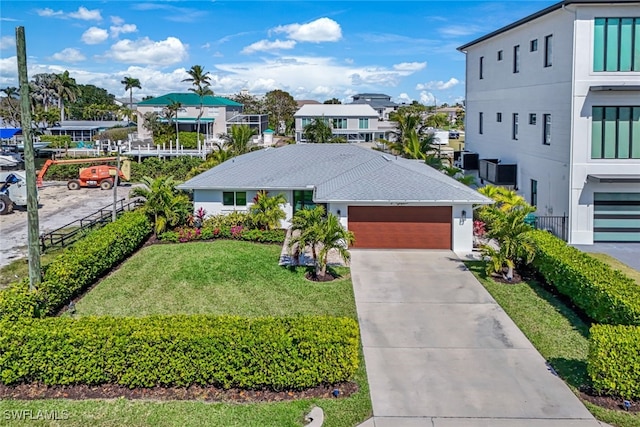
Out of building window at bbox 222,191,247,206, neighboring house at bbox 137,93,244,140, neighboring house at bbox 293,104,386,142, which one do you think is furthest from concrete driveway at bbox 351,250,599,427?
neighboring house at bbox 293,104,386,142

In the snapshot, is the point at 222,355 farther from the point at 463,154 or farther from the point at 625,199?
the point at 463,154

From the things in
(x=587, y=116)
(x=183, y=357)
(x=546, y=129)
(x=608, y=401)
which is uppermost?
(x=587, y=116)

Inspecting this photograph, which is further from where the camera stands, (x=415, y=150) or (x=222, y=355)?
(x=415, y=150)

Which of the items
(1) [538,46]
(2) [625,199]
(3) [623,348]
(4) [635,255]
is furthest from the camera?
(1) [538,46]

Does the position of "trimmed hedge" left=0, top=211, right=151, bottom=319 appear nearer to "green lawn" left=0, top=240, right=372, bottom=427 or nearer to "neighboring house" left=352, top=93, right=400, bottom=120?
"green lawn" left=0, top=240, right=372, bottom=427

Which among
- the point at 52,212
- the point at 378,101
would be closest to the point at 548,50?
the point at 52,212

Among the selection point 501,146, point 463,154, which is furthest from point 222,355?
point 463,154

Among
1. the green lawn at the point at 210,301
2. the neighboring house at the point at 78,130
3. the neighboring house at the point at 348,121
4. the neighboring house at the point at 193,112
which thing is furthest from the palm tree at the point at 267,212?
the neighboring house at the point at 78,130

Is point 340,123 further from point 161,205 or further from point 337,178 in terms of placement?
point 161,205
